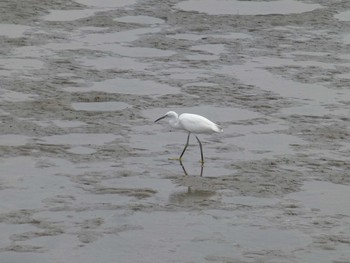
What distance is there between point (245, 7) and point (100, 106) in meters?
6.62

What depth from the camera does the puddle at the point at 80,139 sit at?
14570 millimetres

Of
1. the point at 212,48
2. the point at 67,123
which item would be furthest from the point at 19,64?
the point at 212,48

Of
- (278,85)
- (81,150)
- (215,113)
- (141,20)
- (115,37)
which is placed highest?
(141,20)

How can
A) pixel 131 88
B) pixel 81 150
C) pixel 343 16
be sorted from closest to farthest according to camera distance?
pixel 81 150 → pixel 131 88 → pixel 343 16

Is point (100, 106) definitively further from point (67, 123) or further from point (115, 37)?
point (115, 37)

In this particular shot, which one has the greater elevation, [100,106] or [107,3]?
[107,3]

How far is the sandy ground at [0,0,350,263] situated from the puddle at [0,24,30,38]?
0.03 meters

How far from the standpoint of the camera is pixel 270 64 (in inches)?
731

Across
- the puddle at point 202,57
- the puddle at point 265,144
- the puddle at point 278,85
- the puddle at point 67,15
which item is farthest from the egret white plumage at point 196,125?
the puddle at point 67,15

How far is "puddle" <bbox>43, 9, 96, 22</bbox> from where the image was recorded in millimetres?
20578

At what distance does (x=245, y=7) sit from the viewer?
2194 centimetres

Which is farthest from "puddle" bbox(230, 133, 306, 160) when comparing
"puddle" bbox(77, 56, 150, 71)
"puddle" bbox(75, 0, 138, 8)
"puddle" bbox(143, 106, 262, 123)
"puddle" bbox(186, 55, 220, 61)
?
"puddle" bbox(75, 0, 138, 8)

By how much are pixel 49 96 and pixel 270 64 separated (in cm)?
399

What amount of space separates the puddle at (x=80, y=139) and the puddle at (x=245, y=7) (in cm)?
713
